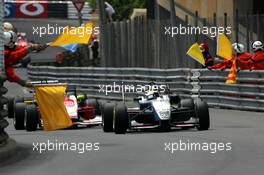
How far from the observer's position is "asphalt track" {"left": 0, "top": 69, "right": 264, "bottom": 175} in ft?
38.4

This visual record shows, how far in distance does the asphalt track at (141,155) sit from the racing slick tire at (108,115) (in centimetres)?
21

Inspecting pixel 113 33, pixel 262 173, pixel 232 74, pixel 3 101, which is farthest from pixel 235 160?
pixel 113 33

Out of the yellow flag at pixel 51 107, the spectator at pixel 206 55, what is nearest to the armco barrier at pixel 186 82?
the spectator at pixel 206 55

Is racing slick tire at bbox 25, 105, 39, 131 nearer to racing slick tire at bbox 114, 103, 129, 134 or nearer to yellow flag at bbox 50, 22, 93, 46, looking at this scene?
racing slick tire at bbox 114, 103, 129, 134

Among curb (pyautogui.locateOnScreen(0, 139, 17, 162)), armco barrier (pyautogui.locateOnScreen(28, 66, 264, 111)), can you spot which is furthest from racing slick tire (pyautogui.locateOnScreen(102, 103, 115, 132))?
armco barrier (pyautogui.locateOnScreen(28, 66, 264, 111))

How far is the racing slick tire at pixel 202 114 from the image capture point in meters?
16.3

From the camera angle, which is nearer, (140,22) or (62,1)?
(140,22)

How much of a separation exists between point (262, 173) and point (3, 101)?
4.51 m

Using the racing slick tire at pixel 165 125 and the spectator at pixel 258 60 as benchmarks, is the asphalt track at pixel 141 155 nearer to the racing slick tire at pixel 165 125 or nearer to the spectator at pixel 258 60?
the racing slick tire at pixel 165 125

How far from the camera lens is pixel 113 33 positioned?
31.1m

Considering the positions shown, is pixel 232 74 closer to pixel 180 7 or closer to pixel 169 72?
pixel 169 72

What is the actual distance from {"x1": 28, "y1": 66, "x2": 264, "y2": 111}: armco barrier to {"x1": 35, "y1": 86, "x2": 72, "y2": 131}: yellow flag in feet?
24.2

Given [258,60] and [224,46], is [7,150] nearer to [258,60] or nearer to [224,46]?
[224,46]

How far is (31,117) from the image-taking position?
17453 mm
